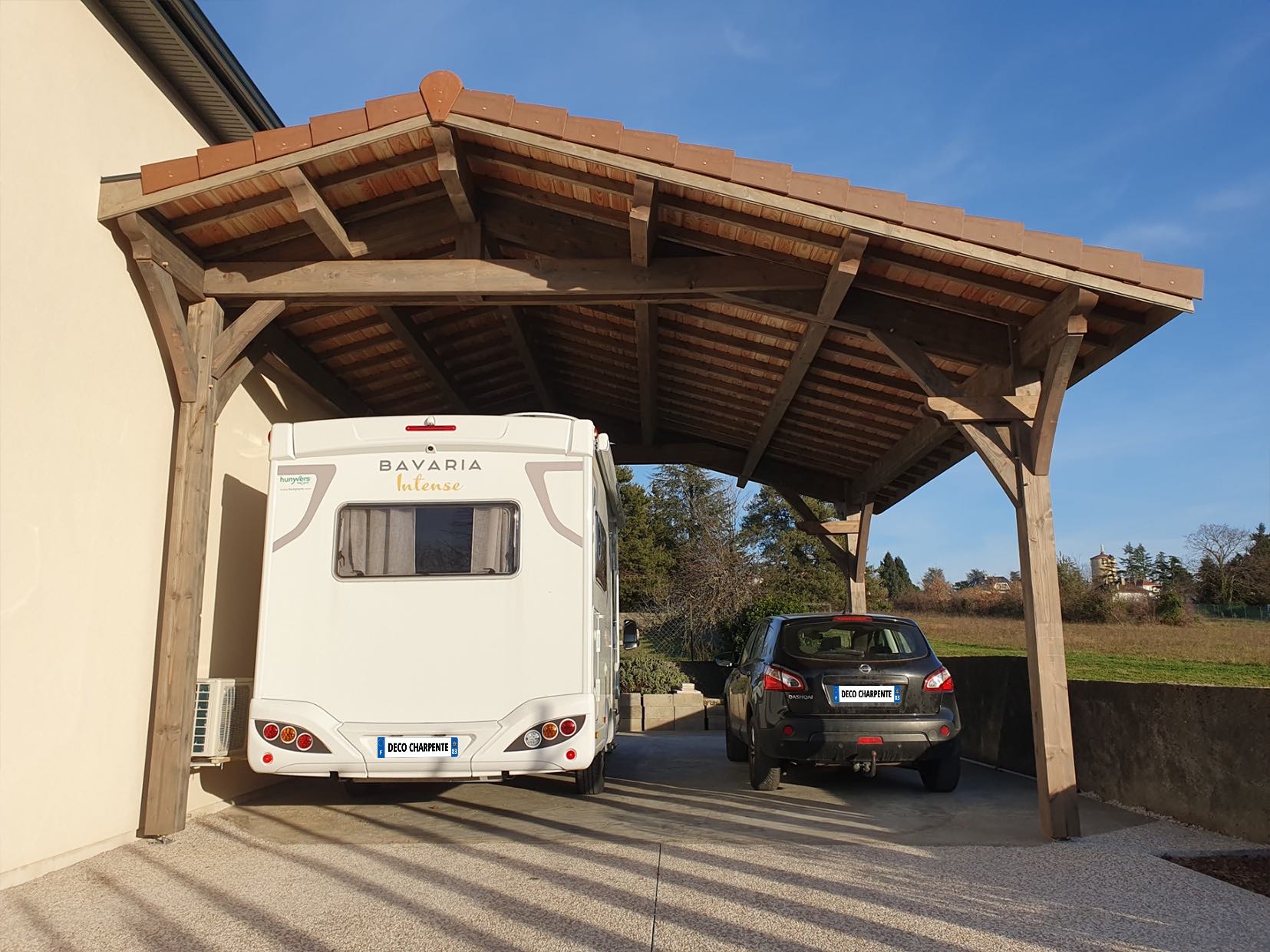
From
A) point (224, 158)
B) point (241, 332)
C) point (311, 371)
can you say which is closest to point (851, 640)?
point (241, 332)

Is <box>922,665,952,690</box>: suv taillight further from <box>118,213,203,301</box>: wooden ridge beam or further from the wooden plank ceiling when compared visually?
<box>118,213,203,301</box>: wooden ridge beam

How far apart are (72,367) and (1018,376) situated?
594 centimetres

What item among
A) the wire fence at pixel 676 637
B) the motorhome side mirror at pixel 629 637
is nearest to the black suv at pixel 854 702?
the motorhome side mirror at pixel 629 637

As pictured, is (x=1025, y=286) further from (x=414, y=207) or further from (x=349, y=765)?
(x=349, y=765)

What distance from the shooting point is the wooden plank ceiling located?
5719 millimetres

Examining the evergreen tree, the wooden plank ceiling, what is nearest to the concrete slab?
the wooden plank ceiling

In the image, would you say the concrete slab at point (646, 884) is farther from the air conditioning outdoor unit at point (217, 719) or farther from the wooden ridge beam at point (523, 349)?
the wooden ridge beam at point (523, 349)

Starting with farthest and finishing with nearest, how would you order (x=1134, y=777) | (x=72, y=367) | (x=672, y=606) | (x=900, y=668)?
(x=672, y=606) < (x=900, y=668) < (x=1134, y=777) < (x=72, y=367)

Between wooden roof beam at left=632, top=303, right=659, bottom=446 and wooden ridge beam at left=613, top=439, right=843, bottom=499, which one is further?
wooden ridge beam at left=613, top=439, right=843, bottom=499

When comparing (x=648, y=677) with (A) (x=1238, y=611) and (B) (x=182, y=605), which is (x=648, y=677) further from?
(A) (x=1238, y=611)

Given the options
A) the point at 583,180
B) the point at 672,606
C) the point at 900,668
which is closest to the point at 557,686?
the point at 900,668

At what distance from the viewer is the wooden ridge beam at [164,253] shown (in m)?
5.81

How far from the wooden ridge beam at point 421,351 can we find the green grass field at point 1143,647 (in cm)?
1255

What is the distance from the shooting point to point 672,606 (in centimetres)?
2734
